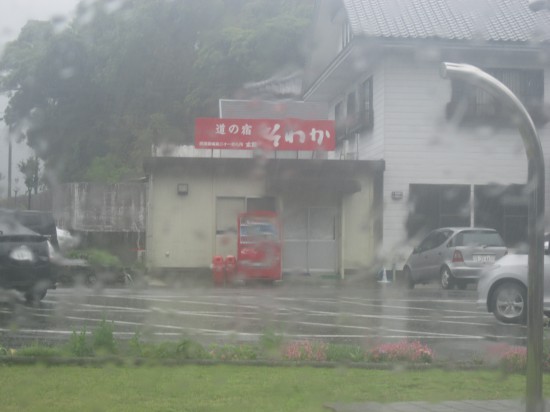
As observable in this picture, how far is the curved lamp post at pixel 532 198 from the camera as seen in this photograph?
2324 mm

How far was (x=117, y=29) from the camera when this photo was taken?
220 centimetres

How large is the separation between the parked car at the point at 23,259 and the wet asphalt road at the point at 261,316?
167mm

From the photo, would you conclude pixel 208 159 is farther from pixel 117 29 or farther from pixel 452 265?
pixel 452 265

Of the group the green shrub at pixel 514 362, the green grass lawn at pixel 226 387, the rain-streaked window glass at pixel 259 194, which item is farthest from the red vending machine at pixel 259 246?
the green shrub at pixel 514 362

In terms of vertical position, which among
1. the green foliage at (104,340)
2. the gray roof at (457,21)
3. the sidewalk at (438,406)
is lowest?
the sidewalk at (438,406)

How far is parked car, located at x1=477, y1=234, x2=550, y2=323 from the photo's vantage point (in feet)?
12.8

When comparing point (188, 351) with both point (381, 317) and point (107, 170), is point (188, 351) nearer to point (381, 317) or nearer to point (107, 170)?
point (107, 170)

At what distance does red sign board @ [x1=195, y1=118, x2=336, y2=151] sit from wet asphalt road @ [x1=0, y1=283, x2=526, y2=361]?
0.54m

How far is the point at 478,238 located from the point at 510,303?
6.73 feet

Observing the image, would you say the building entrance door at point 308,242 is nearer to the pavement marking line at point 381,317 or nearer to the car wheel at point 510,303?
the pavement marking line at point 381,317

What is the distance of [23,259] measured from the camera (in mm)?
2283

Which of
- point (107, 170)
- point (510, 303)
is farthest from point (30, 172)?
point (510, 303)

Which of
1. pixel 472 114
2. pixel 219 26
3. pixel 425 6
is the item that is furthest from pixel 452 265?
pixel 219 26

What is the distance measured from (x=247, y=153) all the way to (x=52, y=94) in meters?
1.04
